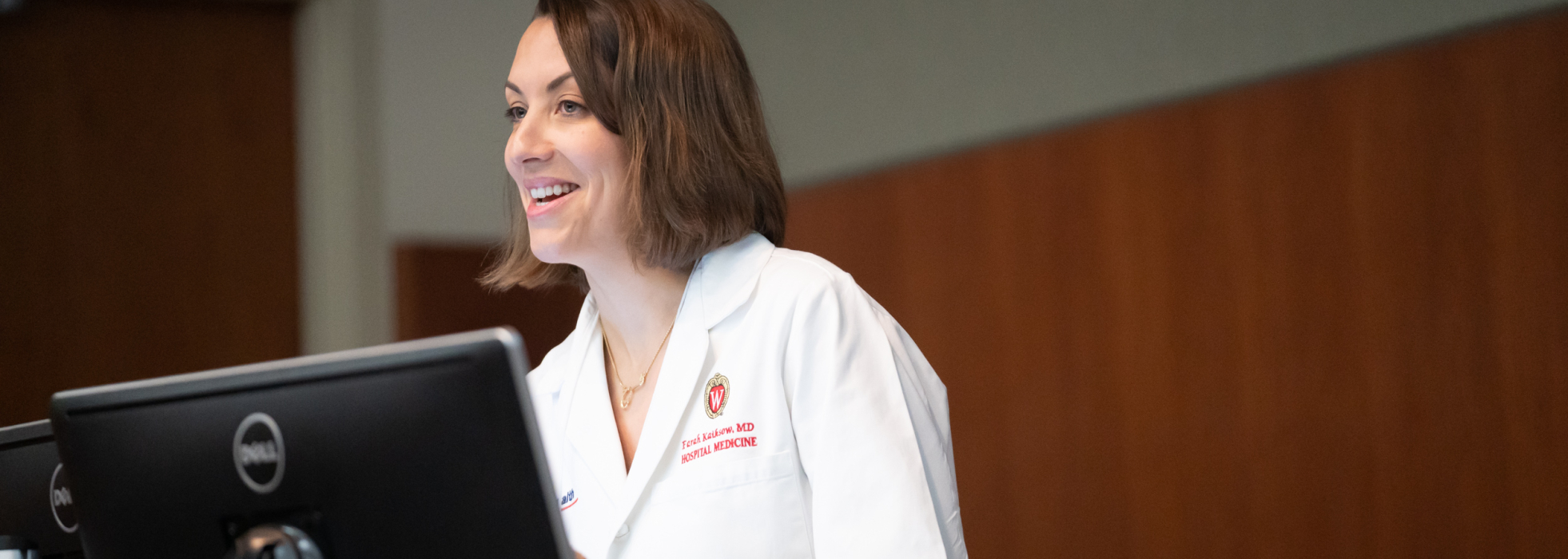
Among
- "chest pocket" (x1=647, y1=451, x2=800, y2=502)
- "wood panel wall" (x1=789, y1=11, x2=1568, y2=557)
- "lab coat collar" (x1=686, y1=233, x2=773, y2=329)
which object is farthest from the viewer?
"wood panel wall" (x1=789, y1=11, x2=1568, y2=557)

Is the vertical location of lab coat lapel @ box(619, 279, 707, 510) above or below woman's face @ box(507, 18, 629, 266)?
below

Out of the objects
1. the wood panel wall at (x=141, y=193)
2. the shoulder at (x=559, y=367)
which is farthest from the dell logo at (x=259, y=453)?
the wood panel wall at (x=141, y=193)

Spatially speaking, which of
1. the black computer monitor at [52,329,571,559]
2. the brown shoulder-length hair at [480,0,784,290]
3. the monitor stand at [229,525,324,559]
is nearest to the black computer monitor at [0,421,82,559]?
the black computer monitor at [52,329,571,559]

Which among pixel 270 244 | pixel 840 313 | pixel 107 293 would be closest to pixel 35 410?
pixel 107 293

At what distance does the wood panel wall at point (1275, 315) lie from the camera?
232 cm

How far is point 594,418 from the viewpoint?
1.50 m

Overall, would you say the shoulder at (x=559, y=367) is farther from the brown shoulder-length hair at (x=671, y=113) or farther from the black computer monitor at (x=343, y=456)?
the black computer monitor at (x=343, y=456)

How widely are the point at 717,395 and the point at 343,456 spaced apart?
0.54 m

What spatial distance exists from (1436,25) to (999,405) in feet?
4.93

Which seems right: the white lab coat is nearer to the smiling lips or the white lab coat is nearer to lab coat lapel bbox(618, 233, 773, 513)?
lab coat lapel bbox(618, 233, 773, 513)

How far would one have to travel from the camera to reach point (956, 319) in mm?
3572

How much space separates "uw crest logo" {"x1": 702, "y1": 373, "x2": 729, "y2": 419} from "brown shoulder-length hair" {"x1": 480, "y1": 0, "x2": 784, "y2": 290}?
0.18 m

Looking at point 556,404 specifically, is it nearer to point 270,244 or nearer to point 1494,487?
point 1494,487

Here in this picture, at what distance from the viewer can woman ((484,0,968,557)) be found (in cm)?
120
